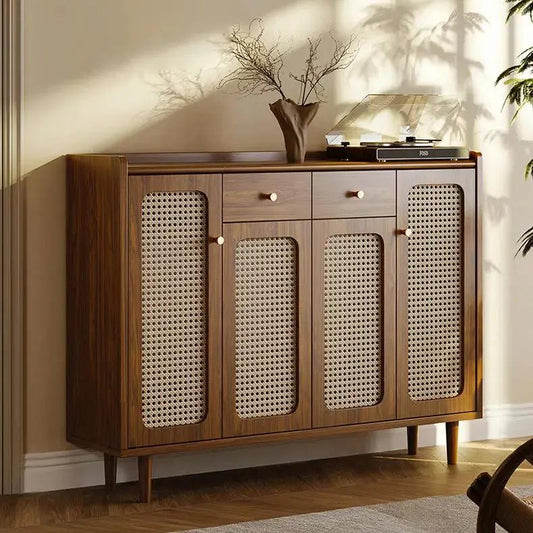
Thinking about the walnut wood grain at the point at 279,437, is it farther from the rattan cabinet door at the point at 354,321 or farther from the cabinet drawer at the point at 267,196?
the cabinet drawer at the point at 267,196

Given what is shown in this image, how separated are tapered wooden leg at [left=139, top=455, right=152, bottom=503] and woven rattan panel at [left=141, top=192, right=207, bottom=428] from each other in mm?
135

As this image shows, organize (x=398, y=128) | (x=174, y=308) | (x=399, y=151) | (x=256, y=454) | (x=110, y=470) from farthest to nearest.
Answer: (x=398, y=128), (x=256, y=454), (x=399, y=151), (x=110, y=470), (x=174, y=308)

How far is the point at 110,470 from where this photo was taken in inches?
155

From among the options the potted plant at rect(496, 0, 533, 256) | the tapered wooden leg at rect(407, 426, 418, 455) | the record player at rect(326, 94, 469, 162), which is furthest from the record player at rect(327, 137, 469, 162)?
the tapered wooden leg at rect(407, 426, 418, 455)

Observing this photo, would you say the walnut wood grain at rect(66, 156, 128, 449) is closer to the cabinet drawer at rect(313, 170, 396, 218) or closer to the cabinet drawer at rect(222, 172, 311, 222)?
the cabinet drawer at rect(222, 172, 311, 222)

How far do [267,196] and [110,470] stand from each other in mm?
1062

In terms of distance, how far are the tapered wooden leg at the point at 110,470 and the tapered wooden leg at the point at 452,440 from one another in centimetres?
122

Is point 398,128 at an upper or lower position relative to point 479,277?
upper

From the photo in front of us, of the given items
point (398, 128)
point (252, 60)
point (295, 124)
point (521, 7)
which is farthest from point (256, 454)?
point (521, 7)

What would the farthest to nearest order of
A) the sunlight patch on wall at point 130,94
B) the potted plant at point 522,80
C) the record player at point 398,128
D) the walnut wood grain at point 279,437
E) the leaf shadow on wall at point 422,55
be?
the leaf shadow on wall at point 422,55 < the potted plant at point 522,80 < the record player at point 398,128 < the sunlight patch on wall at point 130,94 < the walnut wood grain at point 279,437

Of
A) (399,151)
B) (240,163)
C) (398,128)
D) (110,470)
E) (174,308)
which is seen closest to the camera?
(174,308)

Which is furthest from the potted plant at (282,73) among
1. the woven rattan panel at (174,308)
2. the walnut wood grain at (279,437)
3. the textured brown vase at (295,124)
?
the walnut wood grain at (279,437)

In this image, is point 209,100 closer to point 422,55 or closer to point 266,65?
point 266,65

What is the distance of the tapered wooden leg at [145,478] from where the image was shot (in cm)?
377
